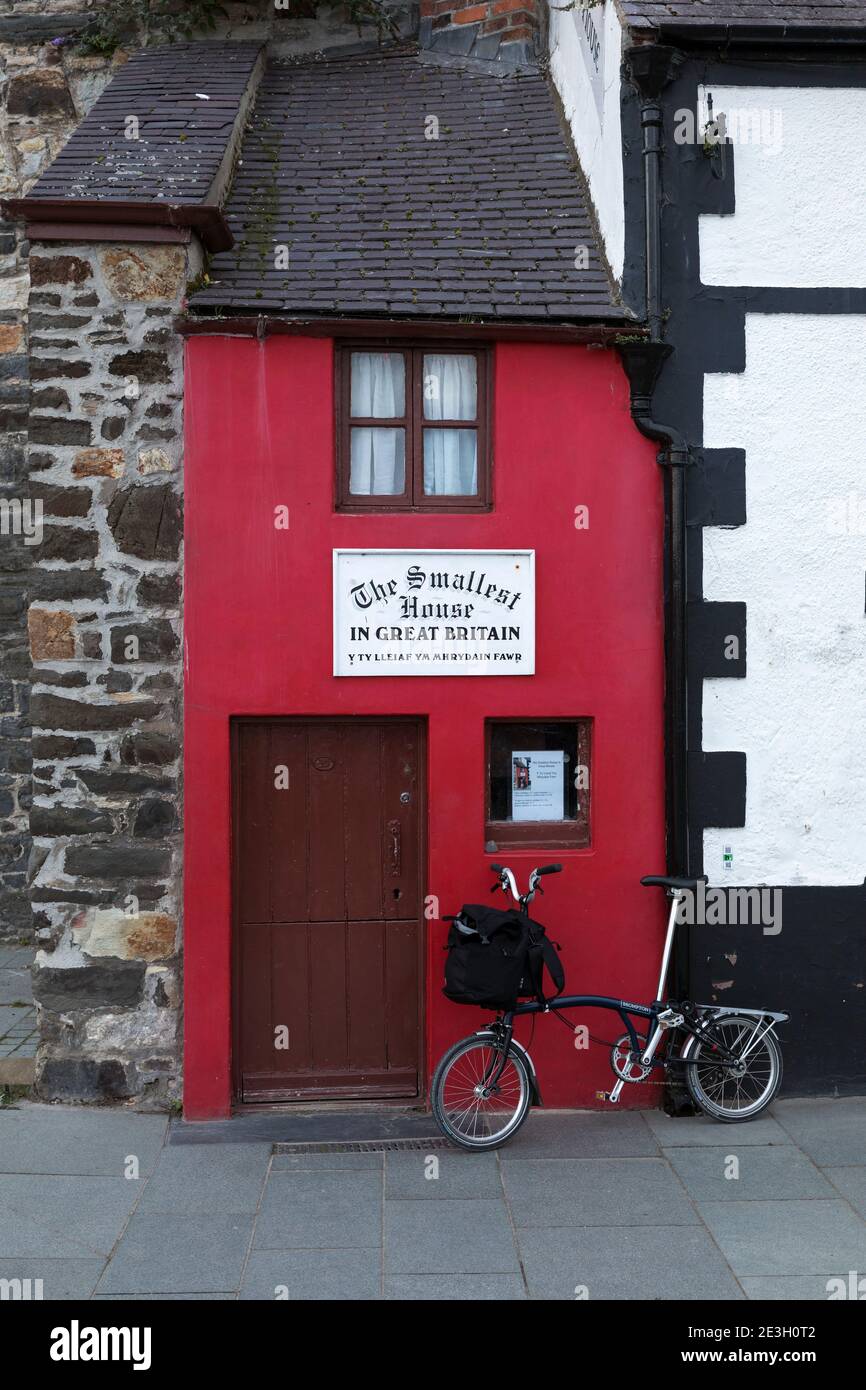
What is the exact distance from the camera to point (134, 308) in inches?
259

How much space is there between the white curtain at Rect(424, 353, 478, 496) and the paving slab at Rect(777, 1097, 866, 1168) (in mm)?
3814

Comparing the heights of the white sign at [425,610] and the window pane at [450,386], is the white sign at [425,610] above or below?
below

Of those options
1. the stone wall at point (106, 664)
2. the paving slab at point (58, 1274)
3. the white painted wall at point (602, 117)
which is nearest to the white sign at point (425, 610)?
the stone wall at point (106, 664)

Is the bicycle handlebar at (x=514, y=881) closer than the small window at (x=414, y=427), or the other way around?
the bicycle handlebar at (x=514, y=881)

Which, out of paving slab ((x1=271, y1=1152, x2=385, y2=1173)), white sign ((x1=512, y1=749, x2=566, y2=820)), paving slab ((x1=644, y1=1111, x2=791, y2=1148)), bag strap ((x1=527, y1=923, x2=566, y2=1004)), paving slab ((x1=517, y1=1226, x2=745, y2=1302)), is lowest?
paving slab ((x1=517, y1=1226, x2=745, y2=1302))

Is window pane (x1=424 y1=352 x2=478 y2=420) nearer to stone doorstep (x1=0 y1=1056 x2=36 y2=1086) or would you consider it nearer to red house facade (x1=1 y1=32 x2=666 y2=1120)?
red house facade (x1=1 y1=32 x2=666 y2=1120)

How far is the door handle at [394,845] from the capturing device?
6.84m

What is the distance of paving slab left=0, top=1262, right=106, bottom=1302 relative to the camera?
4.78 m

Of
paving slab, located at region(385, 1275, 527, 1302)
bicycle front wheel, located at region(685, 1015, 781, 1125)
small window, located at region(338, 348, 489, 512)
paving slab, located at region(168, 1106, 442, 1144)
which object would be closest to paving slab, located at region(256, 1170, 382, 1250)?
paving slab, located at region(385, 1275, 527, 1302)

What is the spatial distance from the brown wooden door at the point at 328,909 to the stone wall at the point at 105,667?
0.44 m

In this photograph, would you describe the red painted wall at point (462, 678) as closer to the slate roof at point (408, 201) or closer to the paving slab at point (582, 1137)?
the paving slab at point (582, 1137)

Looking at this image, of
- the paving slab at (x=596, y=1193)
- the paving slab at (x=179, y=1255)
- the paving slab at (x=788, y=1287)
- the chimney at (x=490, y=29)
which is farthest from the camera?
the chimney at (x=490, y=29)

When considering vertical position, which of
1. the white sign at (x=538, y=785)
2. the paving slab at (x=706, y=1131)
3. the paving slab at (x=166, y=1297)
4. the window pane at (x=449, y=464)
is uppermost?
the window pane at (x=449, y=464)

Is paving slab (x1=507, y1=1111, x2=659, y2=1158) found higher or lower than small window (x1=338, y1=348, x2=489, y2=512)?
lower
